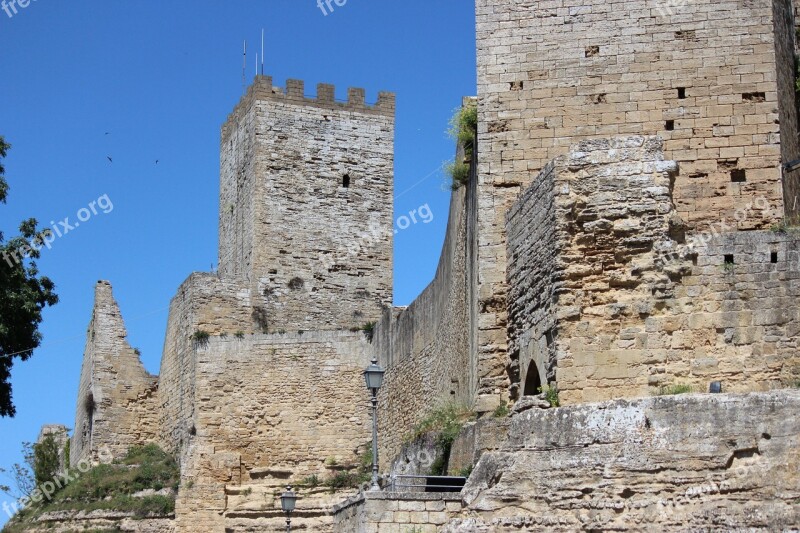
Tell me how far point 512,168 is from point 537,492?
5.31 metres

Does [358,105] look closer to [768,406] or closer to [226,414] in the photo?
[226,414]

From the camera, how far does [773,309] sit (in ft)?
42.6

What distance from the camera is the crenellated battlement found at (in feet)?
109

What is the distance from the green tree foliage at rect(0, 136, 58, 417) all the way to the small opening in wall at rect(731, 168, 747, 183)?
875cm

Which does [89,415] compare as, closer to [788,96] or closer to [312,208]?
[312,208]

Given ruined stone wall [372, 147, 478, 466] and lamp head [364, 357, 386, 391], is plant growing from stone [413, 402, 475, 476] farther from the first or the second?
lamp head [364, 357, 386, 391]

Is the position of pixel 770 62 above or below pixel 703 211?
above

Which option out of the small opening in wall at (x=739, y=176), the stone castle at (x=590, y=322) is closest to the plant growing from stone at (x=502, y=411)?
the stone castle at (x=590, y=322)

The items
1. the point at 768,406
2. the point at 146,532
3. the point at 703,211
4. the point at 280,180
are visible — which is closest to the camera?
the point at 768,406

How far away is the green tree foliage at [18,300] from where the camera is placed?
19.6 metres

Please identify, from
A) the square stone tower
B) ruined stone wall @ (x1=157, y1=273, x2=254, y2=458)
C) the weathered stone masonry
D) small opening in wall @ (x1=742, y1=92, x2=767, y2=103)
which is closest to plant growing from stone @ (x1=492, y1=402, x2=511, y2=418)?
small opening in wall @ (x1=742, y1=92, x2=767, y2=103)

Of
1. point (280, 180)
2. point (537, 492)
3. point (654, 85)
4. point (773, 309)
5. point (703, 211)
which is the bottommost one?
Answer: point (537, 492)

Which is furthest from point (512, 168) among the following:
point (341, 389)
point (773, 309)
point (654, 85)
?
point (341, 389)

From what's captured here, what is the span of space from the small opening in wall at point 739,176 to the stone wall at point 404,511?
4.61 m
